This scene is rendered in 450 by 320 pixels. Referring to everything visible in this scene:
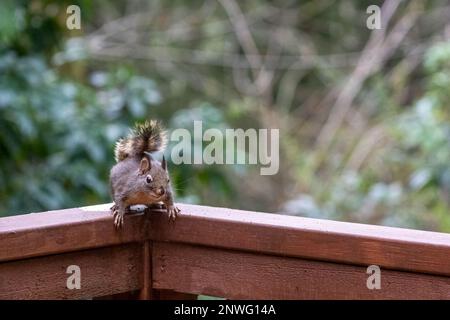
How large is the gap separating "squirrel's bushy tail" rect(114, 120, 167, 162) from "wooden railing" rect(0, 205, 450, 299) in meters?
0.35

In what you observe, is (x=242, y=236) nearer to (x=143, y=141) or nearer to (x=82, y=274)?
(x=82, y=274)

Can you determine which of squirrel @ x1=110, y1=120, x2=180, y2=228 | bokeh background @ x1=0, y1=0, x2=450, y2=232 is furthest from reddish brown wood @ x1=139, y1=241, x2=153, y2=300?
bokeh background @ x1=0, y1=0, x2=450, y2=232

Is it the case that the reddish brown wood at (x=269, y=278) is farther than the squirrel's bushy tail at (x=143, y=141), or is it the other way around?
the squirrel's bushy tail at (x=143, y=141)

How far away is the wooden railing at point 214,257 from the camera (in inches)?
48.4

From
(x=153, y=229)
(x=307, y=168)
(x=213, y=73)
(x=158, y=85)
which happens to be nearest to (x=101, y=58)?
(x=158, y=85)

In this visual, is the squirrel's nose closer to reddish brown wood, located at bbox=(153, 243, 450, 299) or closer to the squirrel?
the squirrel

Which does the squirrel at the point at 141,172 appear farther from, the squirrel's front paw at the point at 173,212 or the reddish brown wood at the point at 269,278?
the reddish brown wood at the point at 269,278

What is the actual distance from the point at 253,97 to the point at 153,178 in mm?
4412

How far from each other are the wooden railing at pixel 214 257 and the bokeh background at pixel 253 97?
1857 millimetres

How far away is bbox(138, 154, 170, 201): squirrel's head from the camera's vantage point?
5.57 feet

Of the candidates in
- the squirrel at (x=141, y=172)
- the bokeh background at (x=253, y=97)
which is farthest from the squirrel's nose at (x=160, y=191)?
the bokeh background at (x=253, y=97)

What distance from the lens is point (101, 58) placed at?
218 inches

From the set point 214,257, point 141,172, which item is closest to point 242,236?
point 214,257
